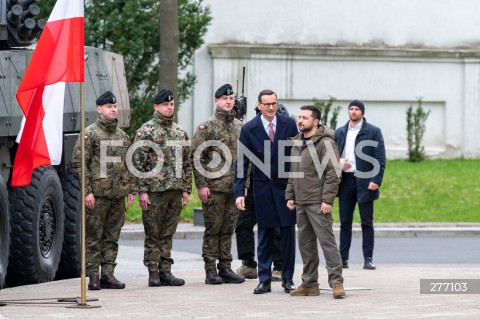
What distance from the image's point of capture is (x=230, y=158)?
15.1 meters

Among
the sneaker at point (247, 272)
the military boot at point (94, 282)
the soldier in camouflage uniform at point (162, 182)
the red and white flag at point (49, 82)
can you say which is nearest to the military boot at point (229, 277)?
the soldier in camouflage uniform at point (162, 182)

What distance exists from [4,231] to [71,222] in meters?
2.20

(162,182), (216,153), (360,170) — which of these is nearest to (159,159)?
(162,182)

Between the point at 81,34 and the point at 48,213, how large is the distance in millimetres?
3538

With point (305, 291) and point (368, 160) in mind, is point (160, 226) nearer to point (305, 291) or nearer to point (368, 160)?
point (305, 291)

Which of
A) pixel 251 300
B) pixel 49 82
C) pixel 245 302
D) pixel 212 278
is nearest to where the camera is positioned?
pixel 49 82

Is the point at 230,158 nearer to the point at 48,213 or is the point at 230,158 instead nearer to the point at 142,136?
the point at 142,136

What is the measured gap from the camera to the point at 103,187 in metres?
14.6

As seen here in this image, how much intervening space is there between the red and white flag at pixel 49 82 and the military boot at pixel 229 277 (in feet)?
9.65

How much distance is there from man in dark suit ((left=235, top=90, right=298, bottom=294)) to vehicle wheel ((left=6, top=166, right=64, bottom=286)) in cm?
239

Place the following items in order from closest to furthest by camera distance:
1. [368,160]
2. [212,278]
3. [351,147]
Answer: [212,278] → [368,160] → [351,147]

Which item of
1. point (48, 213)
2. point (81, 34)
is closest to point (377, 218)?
point (48, 213)

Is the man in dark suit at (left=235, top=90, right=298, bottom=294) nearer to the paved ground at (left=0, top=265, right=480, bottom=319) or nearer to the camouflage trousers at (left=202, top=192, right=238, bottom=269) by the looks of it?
the paved ground at (left=0, top=265, right=480, bottom=319)

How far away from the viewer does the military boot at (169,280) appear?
585 inches
